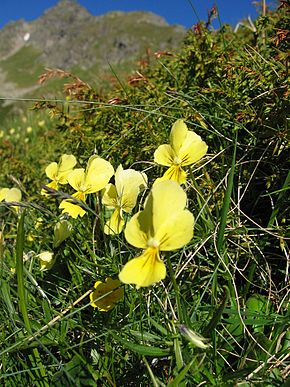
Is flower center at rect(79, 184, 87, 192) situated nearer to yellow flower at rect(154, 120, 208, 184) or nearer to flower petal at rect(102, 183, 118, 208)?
flower petal at rect(102, 183, 118, 208)

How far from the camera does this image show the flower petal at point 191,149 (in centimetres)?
115

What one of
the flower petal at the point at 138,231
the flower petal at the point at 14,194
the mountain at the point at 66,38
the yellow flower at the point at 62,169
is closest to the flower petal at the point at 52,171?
the yellow flower at the point at 62,169

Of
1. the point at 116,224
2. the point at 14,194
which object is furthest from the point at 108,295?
the point at 14,194

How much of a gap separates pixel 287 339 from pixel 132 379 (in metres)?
0.36

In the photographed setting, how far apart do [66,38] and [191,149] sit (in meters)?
138

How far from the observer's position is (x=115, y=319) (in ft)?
3.97

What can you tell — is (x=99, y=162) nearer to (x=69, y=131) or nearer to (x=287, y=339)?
(x=287, y=339)

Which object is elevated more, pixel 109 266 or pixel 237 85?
pixel 237 85

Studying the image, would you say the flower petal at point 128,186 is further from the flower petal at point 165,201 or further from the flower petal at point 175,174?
the flower petal at point 165,201

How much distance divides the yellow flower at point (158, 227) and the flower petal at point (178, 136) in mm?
316

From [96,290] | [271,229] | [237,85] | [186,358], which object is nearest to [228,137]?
[237,85]

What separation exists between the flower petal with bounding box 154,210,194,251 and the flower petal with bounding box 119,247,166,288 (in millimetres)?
24

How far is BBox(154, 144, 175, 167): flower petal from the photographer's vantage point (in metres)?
1.18

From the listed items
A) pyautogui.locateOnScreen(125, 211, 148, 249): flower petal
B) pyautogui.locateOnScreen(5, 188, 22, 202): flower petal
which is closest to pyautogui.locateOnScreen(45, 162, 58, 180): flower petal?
pyautogui.locateOnScreen(5, 188, 22, 202): flower petal
